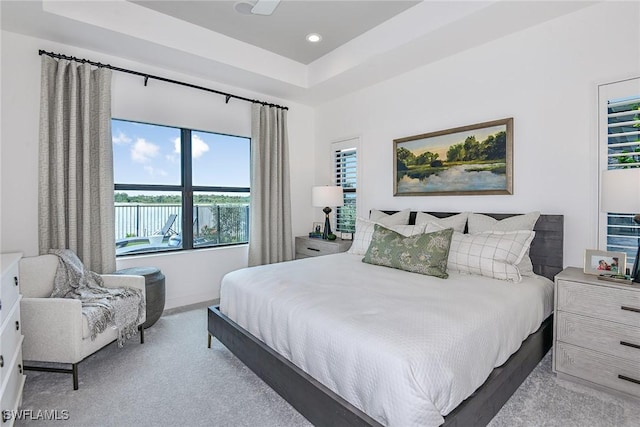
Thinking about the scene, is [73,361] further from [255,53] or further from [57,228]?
[255,53]

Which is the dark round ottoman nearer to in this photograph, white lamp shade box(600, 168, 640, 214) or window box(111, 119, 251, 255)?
window box(111, 119, 251, 255)

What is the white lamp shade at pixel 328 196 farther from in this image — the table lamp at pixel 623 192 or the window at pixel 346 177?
the table lamp at pixel 623 192

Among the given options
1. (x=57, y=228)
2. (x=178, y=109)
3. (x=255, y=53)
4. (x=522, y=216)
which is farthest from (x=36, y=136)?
(x=522, y=216)

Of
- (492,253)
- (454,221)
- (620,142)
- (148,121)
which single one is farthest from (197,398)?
(620,142)

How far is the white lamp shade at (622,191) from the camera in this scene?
1881mm

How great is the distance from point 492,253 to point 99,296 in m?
3.02

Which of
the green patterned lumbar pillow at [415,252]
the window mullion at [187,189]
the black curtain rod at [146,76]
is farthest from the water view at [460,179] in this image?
the window mullion at [187,189]

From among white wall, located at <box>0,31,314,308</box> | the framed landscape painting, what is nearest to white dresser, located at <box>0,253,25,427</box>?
white wall, located at <box>0,31,314,308</box>

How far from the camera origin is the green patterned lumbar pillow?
244 centimetres

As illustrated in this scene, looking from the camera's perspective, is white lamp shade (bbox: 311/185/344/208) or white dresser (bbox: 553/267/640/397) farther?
white lamp shade (bbox: 311/185/344/208)

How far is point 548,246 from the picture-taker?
2594 mm

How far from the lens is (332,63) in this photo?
371 cm

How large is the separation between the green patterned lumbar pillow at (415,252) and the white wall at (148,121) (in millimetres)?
2122

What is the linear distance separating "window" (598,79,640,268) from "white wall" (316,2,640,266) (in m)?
0.06
